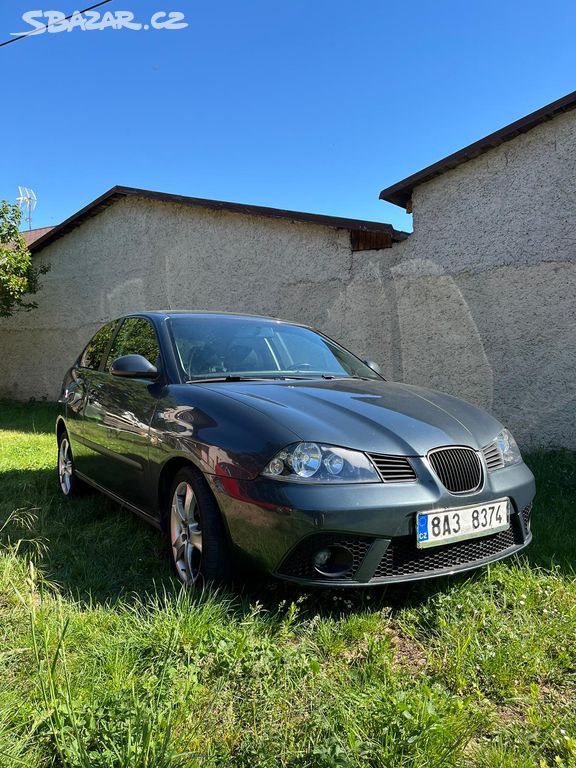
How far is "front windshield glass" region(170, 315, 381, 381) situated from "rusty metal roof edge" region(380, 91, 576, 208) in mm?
3713

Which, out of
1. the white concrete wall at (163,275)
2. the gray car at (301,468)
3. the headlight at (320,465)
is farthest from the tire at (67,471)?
the white concrete wall at (163,275)

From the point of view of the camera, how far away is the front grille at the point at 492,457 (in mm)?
2814

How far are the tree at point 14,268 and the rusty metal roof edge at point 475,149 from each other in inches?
317

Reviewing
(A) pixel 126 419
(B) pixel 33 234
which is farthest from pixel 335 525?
(B) pixel 33 234

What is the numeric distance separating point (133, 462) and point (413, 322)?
4663mm

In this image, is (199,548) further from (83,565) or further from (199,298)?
(199,298)

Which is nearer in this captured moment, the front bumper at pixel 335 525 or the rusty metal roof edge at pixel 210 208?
the front bumper at pixel 335 525

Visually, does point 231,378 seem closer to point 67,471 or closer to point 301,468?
point 301,468

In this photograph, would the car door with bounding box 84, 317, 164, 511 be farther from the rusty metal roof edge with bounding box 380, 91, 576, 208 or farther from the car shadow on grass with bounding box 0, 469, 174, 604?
the rusty metal roof edge with bounding box 380, 91, 576, 208

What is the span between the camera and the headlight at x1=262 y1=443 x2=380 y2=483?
2.38m

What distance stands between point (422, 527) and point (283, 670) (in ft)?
2.59

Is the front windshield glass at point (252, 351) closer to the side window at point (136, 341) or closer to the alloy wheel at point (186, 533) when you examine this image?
the side window at point (136, 341)

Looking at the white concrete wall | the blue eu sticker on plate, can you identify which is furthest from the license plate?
the white concrete wall

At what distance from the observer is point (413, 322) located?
7.18 m
